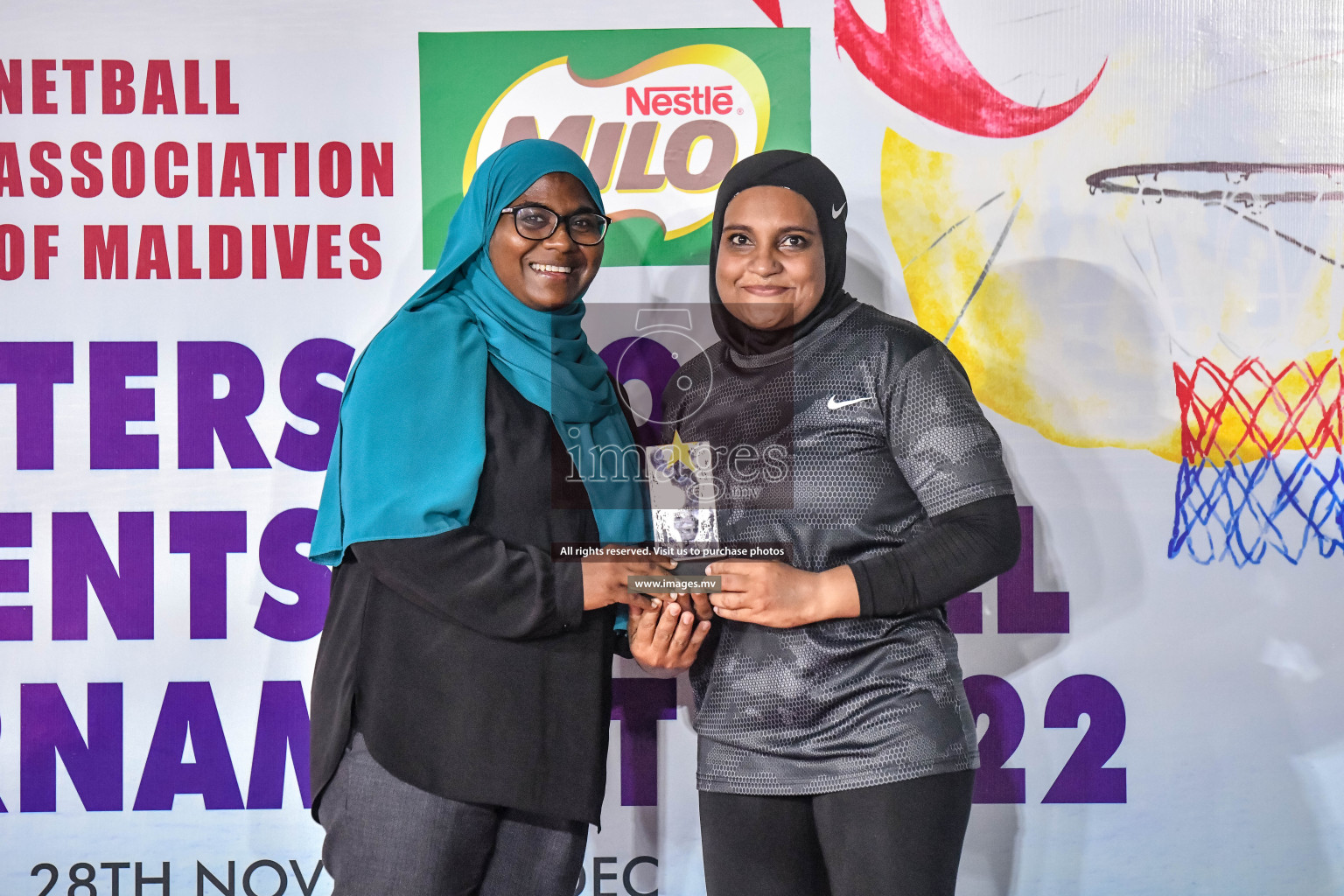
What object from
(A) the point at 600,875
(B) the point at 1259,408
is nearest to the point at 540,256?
(A) the point at 600,875

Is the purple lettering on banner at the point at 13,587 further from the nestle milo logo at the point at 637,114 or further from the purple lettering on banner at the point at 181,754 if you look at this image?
the nestle milo logo at the point at 637,114

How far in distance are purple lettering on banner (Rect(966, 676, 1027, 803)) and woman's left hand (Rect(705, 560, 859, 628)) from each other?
884 mm

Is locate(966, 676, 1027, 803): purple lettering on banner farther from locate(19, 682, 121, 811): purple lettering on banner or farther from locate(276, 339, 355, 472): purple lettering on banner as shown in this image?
locate(19, 682, 121, 811): purple lettering on banner

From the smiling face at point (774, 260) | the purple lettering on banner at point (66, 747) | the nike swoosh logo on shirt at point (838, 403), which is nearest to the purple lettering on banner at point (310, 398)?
the purple lettering on banner at point (66, 747)

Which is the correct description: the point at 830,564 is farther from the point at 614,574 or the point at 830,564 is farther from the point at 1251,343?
the point at 1251,343

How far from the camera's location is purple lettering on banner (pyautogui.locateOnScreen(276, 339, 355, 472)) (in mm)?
2139

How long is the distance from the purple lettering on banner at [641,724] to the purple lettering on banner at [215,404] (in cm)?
93

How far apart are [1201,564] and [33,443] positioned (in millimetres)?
2529

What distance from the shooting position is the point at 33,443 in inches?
83.8

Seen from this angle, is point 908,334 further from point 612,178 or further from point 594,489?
point 612,178

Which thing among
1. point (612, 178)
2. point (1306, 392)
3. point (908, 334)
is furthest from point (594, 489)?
point (1306, 392)

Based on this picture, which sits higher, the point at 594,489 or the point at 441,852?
the point at 594,489

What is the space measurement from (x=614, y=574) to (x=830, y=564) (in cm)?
33

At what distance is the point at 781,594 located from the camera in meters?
1.41
